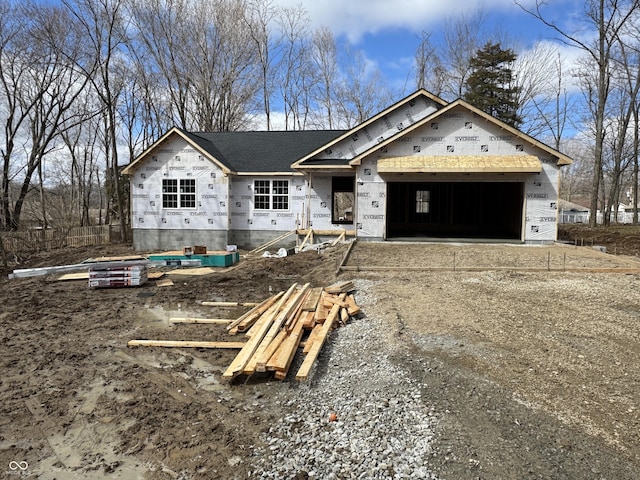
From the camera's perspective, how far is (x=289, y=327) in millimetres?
6633

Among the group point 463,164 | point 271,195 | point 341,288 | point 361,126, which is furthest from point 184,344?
point 361,126

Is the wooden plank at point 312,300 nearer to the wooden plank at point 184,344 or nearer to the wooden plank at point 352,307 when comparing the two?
the wooden plank at point 352,307

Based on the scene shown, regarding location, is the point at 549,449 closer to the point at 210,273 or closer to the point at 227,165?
the point at 210,273

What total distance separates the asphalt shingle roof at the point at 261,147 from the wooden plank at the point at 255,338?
37.7 feet

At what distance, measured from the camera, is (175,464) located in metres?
3.67

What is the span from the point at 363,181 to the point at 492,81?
→ 80.2 feet

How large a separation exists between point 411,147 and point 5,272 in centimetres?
1510

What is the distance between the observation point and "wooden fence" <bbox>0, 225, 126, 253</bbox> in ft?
59.8

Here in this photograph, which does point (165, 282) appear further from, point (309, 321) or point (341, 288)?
point (309, 321)

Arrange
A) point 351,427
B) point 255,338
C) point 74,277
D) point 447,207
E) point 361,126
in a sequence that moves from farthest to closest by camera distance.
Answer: point 447,207
point 361,126
point 74,277
point 255,338
point 351,427

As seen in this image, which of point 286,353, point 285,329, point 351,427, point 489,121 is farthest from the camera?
point 489,121

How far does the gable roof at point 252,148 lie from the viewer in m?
18.6

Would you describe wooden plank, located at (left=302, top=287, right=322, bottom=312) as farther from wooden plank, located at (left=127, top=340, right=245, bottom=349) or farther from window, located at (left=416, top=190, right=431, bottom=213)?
window, located at (left=416, top=190, right=431, bottom=213)

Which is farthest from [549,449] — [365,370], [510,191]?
[510,191]
